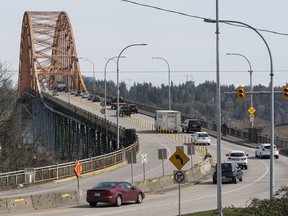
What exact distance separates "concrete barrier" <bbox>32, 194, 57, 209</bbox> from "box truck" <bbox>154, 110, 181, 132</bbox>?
56.9 m

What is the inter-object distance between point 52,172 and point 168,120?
4288cm

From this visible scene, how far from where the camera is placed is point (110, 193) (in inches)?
1484

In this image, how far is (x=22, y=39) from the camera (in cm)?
18350

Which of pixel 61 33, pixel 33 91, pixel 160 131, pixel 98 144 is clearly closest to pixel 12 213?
pixel 160 131

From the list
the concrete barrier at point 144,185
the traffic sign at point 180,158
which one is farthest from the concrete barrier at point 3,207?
the concrete barrier at point 144,185

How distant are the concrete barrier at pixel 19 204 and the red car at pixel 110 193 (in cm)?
288

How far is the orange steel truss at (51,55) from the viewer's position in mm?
171875

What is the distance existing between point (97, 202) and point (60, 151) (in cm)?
8896

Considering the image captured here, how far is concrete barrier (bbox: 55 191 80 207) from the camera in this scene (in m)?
38.5

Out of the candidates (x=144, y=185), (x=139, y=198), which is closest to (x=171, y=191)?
(x=144, y=185)

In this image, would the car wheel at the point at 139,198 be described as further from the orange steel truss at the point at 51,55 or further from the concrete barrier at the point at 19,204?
the orange steel truss at the point at 51,55

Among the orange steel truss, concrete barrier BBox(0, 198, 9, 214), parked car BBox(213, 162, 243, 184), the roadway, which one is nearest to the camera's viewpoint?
concrete barrier BBox(0, 198, 9, 214)

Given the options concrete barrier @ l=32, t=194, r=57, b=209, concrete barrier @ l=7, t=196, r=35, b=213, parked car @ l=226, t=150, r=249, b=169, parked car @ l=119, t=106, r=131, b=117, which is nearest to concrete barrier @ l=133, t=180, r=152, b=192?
concrete barrier @ l=32, t=194, r=57, b=209

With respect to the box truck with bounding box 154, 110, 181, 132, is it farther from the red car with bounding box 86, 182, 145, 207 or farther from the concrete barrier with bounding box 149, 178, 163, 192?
the red car with bounding box 86, 182, 145, 207
